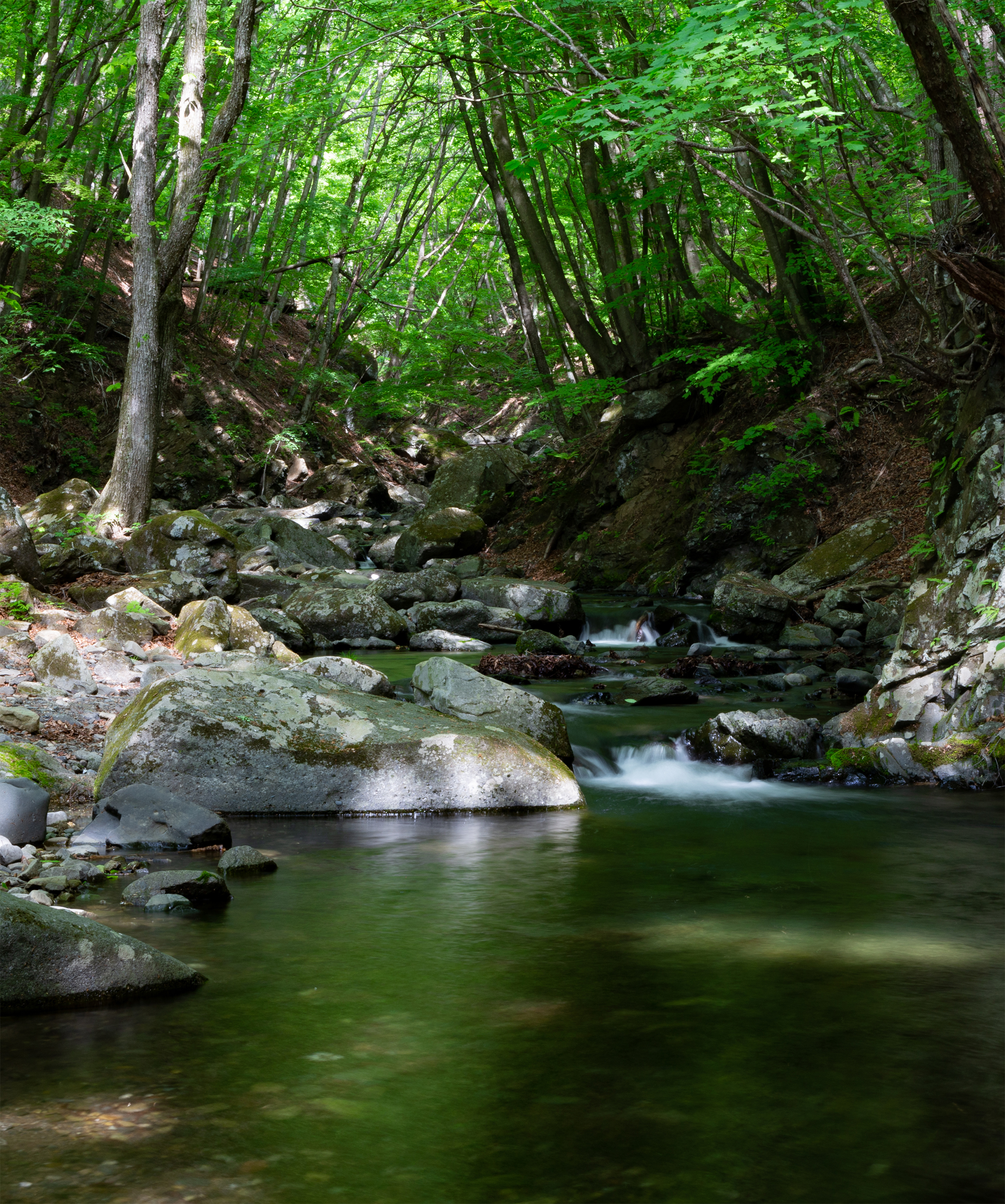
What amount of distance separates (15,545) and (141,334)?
13.6 feet

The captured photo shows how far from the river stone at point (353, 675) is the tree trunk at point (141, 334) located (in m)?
6.36

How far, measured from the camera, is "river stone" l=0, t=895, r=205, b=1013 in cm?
311

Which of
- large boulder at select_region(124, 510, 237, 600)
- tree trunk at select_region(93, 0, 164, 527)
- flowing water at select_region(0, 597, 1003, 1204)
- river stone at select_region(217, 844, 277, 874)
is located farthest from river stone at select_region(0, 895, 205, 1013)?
tree trunk at select_region(93, 0, 164, 527)

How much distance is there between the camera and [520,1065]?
2.87 meters

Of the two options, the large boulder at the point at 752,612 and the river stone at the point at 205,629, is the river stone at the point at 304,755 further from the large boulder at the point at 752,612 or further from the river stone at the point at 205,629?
the large boulder at the point at 752,612

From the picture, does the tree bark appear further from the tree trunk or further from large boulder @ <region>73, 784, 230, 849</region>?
the tree trunk

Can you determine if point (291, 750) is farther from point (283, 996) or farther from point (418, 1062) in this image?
point (418, 1062)

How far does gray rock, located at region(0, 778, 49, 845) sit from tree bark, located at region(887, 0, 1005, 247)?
620cm

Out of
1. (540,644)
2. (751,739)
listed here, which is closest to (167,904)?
(751,739)

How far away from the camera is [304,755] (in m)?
5.88

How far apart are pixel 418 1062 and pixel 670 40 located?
6.73 metres

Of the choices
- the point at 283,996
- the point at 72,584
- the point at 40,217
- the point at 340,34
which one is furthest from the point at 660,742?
the point at 340,34

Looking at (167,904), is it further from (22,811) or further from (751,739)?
(751,739)

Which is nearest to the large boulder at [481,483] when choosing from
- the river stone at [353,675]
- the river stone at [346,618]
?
the river stone at [346,618]
